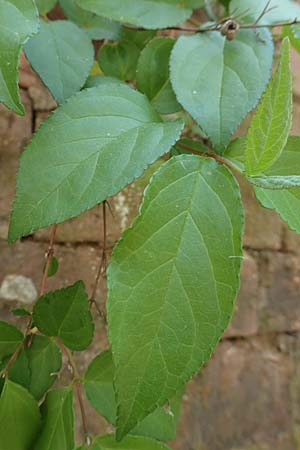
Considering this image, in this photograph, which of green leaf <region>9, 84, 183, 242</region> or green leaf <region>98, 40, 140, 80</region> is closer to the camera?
green leaf <region>9, 84, 183, 242</region>

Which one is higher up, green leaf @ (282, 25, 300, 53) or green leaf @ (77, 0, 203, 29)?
green leaf @ (77, 0, 203, 29)

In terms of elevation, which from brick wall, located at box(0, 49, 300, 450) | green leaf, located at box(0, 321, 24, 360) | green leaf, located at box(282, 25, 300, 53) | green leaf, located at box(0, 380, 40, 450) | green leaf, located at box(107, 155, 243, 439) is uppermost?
green leaf, located at box(282, 25, 300, 53)

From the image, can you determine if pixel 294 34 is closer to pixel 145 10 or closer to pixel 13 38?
pixel 145 10

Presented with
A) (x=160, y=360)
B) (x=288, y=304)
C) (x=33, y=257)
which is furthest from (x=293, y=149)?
(x=288, y=304)

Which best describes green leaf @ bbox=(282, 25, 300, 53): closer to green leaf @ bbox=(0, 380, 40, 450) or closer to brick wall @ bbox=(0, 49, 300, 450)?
brick wall @ bbox=(0, 49, 300, 450)

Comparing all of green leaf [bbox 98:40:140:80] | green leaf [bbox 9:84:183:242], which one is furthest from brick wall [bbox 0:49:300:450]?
green leaf [bbox 9:84:183:242]

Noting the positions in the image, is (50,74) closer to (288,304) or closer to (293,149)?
(293,149)

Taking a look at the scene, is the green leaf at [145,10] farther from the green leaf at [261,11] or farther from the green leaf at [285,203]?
the green leaf at [285,203]
